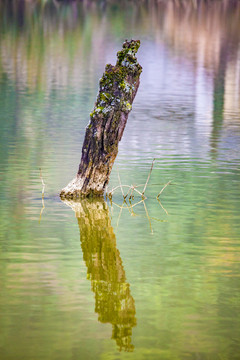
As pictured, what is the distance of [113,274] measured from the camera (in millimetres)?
9078

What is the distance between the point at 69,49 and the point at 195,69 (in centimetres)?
1320

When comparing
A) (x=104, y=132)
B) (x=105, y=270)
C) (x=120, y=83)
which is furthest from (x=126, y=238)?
(x=120, y=83)

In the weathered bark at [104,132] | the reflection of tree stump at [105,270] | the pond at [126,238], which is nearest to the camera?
the pond at [126,238]

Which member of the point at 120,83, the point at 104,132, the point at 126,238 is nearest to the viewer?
the point at 126,238

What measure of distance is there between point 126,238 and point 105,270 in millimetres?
1627

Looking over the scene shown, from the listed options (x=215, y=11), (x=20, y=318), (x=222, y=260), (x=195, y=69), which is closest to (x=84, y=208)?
(x=222, y=260)

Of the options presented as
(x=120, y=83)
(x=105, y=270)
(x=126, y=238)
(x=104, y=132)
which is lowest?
(x=126, y=238)

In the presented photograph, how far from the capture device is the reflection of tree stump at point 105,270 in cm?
757

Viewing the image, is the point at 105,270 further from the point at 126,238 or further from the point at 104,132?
the point at 104,132

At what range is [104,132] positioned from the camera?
527 inches

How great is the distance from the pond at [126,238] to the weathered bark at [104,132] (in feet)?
1.27

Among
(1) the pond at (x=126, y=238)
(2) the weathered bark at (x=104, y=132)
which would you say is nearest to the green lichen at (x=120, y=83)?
(2) the weathered bark at (x=104, y=132)

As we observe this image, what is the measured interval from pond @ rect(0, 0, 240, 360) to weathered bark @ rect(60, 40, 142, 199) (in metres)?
0.39

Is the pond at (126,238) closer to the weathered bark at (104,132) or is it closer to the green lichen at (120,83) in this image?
the weathered bark at (104,132)
